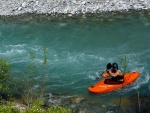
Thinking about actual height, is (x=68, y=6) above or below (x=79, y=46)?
above

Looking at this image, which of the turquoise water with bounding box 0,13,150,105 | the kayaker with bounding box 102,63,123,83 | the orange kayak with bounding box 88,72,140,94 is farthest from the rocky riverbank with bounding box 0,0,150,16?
the kayaker with bounding box 102,63,123,83

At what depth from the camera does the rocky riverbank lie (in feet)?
78.2

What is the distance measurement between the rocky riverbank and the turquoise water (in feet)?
3.22

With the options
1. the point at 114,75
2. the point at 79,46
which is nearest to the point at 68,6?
the point at 79,46

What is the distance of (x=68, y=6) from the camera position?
24.5 metres

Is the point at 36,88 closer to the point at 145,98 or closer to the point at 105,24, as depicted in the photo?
the point at 145,98

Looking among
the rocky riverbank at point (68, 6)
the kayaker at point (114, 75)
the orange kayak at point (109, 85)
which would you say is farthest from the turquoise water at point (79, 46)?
the rocky riverbank at point (68, 6)

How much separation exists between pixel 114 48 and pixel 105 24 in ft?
11.6

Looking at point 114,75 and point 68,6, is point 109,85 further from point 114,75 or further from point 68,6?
point 68,6

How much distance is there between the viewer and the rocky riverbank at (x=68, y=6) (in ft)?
78.2

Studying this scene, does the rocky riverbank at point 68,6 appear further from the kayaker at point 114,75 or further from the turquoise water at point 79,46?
the kayaker at point 114,75

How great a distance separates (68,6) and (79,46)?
18.7ft

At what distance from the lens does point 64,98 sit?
1470 cm

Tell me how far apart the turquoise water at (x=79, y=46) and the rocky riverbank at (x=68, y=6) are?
0.98 meters
